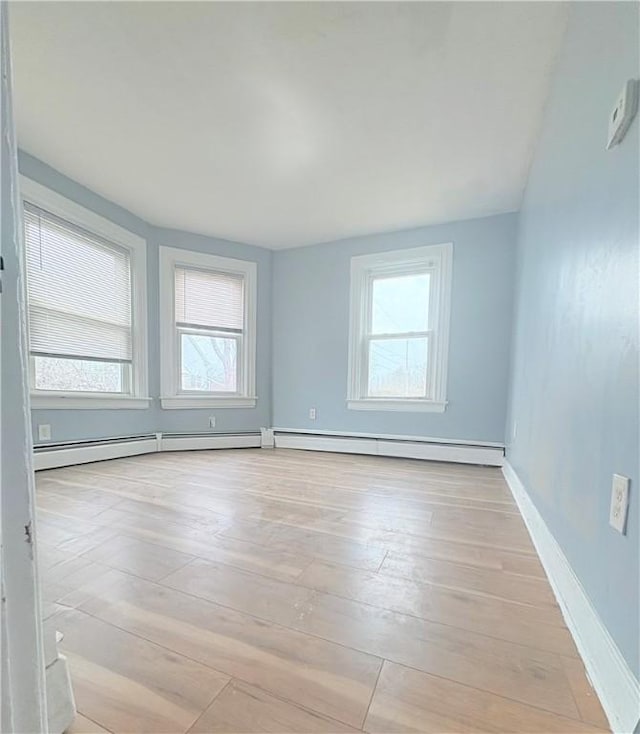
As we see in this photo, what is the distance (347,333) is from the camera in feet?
11.7

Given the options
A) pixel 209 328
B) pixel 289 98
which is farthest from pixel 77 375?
pixel 289 98

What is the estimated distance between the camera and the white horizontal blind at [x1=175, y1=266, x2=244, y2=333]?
347 cm

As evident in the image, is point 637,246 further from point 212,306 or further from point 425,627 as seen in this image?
point 212,306

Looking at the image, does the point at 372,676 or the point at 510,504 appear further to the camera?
the point at 510,504

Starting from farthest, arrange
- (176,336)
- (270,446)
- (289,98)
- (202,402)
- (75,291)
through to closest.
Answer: (270,446), (202,402), (176,336), (75,291), (289,98)

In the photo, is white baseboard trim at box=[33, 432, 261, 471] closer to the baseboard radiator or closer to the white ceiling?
the baseboard radiator

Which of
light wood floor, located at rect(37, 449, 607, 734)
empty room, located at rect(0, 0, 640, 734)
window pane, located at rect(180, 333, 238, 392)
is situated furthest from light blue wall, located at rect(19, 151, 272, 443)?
light wood floor, located at rect(37, 449, 607, 734)

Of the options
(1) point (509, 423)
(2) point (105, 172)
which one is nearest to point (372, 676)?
(1) point (509, 423)

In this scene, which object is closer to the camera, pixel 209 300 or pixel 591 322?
pixel 591 322

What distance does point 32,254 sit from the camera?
7.90 ft

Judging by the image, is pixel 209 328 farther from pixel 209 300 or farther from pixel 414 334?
pixel 414 334

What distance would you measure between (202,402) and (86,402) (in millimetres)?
1051

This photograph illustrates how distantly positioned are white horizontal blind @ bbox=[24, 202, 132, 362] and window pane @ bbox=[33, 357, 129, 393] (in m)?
0.07

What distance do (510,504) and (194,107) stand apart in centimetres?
297
